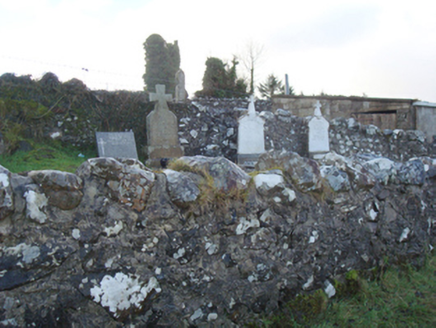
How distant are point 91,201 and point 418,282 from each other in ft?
7.83

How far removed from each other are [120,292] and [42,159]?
17.7 ft

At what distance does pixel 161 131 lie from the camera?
26.9ft

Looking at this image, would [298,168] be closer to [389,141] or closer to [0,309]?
[0,309]

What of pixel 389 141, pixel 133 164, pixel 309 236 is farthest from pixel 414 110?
pixel 133 164

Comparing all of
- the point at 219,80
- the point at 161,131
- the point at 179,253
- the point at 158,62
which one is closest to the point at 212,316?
the point at 179,253

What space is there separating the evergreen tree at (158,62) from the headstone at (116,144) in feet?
47.8

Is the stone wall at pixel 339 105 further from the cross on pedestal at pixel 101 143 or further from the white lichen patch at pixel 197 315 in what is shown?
the white lichen patch at pixel 197 315

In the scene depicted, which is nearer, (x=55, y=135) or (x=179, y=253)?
(x=179, y=253)

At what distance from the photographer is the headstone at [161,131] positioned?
26.5 ft

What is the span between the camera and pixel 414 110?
12.8 metres

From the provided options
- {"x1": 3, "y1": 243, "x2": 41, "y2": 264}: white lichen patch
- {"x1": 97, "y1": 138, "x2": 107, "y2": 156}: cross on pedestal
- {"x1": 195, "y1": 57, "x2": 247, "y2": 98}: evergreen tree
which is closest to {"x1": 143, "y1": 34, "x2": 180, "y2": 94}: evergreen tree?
{"x1": 195, "y1": 57, "x2": 247, "y2": 98}: evergreen tree

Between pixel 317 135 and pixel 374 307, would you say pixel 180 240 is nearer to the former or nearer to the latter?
pixel 374 307

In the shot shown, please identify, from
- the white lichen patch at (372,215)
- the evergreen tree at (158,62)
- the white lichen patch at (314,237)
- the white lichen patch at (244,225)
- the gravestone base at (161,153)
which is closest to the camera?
the white lichen patch at (244,225)

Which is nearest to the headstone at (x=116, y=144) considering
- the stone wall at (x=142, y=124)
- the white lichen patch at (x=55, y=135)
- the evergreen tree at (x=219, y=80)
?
the stone wall at (x=142, y=124)
